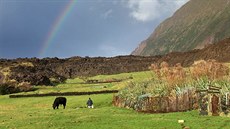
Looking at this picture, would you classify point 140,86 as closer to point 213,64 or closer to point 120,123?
point 213,64

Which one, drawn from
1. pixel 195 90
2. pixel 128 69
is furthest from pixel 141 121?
pixel 128 69

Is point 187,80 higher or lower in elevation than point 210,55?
lower

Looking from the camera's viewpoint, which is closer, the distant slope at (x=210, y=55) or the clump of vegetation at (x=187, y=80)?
the clump of vegetation at (x=187, y=80)

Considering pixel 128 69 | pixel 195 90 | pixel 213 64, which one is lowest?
pixel 195 90

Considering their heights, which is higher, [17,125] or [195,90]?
[195,90]


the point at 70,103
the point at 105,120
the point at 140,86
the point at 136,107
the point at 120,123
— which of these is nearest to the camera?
the point at 120,123

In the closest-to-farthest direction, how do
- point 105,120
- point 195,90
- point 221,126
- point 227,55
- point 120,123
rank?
point 221,126 < point 120,123 < point 105,120 < point 195,90 < point 227,55

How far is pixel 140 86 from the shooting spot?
54438 millimetres

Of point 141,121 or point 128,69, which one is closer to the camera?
point 141,121

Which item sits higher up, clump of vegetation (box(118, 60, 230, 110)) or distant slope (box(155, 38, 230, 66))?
distant slope (box(155, 38, 230, 66))

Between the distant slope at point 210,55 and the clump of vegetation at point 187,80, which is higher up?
the distant slope at point 210,55

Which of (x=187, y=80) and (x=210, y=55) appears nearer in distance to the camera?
(x=187, y=80)

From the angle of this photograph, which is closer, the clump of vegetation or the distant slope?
the clump of vegetation

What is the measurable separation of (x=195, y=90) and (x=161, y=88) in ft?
20.3
